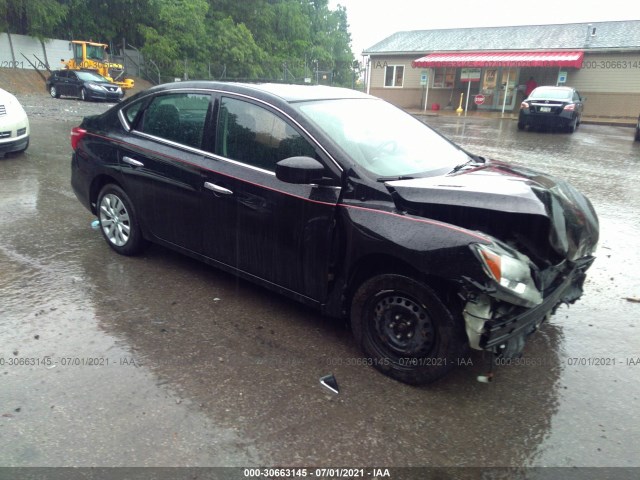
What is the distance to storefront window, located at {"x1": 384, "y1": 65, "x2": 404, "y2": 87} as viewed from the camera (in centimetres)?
3475

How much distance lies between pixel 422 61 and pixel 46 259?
30.4 metres

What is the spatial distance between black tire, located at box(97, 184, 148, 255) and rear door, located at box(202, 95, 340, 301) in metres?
1.02

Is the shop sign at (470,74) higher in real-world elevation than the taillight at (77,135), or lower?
higher

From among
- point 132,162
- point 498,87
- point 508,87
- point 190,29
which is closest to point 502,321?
point 132,162

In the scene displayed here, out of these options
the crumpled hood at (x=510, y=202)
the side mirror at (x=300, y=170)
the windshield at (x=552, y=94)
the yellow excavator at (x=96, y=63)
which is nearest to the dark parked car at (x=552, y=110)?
the windshield at (x=552, y=94)

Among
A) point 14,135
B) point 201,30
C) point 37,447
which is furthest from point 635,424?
point 201,30

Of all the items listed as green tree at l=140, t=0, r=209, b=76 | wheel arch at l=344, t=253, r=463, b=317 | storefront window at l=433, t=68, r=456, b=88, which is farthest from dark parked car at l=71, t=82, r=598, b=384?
green tree at l=140, t=0, r=209, b=76

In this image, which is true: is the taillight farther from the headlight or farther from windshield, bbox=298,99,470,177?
the headlight

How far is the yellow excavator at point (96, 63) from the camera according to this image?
29.4 metres

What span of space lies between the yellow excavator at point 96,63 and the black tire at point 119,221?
27068mm

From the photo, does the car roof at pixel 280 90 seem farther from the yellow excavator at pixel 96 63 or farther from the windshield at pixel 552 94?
the yellow excavator at pixel 96 63

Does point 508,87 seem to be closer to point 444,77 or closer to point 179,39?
point 444,77

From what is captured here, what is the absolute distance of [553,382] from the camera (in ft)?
10.5

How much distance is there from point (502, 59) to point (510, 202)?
1164 inches
